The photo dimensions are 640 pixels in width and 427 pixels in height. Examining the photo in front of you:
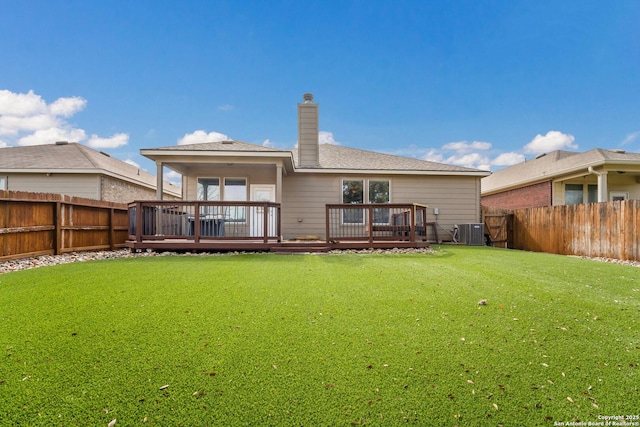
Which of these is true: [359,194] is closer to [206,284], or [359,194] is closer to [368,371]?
[206,284]

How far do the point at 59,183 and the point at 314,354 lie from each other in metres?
15.2

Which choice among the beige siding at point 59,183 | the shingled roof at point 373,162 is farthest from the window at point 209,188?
the beige siding at point 59,183

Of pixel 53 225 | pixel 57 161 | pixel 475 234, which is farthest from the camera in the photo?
pixel 57 161

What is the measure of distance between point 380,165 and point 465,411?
1049cm

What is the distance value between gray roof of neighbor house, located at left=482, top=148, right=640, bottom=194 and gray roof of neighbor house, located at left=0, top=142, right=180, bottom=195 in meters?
20.2

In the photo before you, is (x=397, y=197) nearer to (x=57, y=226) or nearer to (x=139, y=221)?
(x=139, y=221)

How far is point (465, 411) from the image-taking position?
5.46 ft

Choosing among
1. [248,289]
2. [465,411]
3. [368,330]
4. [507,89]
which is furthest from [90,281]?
[507,89]

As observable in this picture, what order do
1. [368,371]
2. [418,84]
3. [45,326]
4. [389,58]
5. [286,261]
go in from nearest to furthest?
1. [368,371]
2. [45,326]
3. [286,261]
4. [389,58]
5. [418,84]

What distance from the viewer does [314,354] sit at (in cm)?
222

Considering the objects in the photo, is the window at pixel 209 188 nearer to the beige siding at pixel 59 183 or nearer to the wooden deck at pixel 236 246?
the wooden deck at pixel 236 246

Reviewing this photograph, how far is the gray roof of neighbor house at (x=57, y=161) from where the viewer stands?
12086 mm

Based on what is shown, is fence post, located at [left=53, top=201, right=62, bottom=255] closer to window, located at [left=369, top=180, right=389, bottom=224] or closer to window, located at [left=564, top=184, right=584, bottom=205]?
window, located at [left=369, top=180, right=389, bottom=224]

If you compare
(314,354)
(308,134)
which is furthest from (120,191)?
(314,354)
